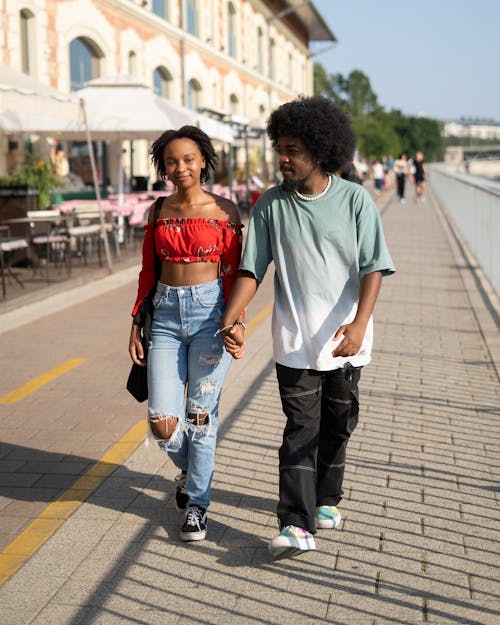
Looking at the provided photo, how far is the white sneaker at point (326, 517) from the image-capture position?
15.0 feet

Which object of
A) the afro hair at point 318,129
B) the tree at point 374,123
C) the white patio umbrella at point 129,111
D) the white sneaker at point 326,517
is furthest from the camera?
the tree at point 374,123

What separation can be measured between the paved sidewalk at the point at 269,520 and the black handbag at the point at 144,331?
0.62 m

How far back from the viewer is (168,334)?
175 inches

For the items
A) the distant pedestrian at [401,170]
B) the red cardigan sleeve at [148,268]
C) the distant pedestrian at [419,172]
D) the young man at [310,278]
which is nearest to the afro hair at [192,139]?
the red cardigan sleeve at [148,268]

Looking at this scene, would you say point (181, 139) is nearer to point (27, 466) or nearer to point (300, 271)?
point (300, 271)

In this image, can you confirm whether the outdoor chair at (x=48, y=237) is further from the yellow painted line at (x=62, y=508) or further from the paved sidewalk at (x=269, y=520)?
the yellow painted line at (x=62, y=508)

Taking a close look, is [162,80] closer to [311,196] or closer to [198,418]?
[198,418]

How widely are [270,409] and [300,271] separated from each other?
2.78m

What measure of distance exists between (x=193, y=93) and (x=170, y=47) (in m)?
4.11

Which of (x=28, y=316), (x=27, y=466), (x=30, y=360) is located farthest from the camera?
(x=28, y=316)

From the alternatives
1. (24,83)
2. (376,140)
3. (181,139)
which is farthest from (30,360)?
(376,140)

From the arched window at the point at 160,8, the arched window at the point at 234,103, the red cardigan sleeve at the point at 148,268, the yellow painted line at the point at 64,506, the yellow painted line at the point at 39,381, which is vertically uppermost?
the arched window at the point at 160,8

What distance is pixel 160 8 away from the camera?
31.4 m

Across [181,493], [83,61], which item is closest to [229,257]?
[181,493]
